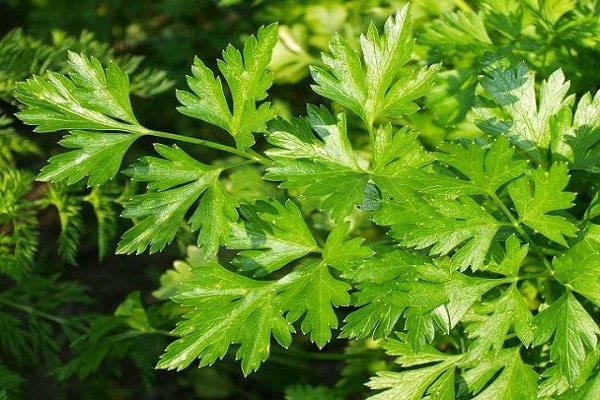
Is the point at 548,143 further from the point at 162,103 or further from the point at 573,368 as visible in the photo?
the point at 162,103

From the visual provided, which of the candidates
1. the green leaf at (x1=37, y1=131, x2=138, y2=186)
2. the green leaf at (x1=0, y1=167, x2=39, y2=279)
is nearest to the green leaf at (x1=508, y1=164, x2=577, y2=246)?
the green leaf at (x1=37, y1=131, x2=138, y2=186)

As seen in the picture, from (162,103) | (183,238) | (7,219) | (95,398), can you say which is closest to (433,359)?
(183,238)

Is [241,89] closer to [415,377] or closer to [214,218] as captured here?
[214,218]

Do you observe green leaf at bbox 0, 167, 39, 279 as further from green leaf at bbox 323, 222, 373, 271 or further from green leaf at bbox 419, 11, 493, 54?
green leaf at bbox 419, 11, 493, 54

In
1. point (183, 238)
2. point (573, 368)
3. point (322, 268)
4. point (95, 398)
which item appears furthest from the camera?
point (95, 398)

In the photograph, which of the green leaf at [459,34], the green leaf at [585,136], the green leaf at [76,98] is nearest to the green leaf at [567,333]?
the green leaf at [585,136]

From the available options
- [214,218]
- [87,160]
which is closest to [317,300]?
[214,218]

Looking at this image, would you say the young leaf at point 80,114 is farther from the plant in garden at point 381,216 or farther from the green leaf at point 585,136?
the green leaf at point 585,136
